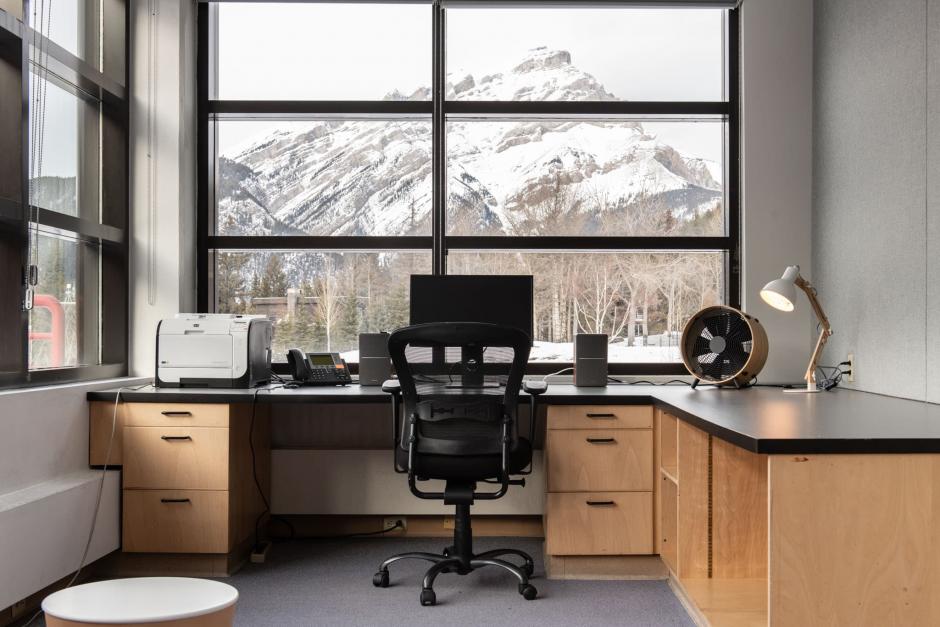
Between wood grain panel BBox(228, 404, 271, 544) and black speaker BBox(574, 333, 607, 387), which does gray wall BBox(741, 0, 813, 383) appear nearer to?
black speaker BBox(574, 333, 607, 387)

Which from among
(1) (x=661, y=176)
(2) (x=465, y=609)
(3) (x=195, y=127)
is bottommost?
(2) (x=465, y=609)

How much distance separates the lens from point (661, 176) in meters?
3.99

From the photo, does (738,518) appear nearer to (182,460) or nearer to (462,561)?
(462,561)

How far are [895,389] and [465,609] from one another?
5.99 ft

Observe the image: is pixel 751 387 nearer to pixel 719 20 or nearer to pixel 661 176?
pixel 661 176

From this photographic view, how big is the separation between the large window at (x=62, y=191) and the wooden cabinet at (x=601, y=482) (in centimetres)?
207

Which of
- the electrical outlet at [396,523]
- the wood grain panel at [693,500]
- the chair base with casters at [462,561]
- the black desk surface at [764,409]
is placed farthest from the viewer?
the electrical outlet at [396,523]

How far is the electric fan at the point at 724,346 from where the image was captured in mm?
3350

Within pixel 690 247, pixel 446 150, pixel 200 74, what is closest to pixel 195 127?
pixel 200 74

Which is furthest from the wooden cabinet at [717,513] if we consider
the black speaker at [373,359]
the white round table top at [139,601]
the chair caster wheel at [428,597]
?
the white round table top at [139,601]

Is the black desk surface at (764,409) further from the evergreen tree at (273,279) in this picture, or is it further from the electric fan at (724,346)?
the evergreen tree at (273,279)

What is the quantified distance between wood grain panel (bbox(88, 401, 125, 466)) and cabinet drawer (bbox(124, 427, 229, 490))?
0.08 metres

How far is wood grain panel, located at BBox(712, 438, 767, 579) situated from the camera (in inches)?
112

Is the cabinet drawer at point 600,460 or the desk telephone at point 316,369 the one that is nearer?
the cabinet drawer at point 600,460
